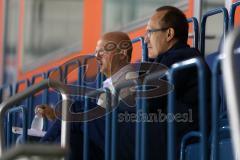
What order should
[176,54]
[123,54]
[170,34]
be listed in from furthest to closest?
[123,54]
[170,34]
[176,54]

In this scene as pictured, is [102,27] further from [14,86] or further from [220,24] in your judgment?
[220,24]

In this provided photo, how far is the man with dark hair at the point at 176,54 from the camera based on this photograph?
2.85 meters

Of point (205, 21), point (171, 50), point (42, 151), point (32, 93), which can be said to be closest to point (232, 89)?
point (42, 151)

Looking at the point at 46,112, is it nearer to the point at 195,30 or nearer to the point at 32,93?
the point at 195,30

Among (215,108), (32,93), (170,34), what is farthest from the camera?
(170,34)

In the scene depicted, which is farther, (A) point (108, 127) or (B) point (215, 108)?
(A) point (108, 127)

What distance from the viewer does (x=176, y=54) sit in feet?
9.82

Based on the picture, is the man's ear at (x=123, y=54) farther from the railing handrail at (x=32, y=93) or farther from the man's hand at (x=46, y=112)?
the railing handrail at (x=32, y=93)

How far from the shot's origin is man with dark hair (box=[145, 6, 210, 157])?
2.85 metres

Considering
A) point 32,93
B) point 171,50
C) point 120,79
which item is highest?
point 171,50

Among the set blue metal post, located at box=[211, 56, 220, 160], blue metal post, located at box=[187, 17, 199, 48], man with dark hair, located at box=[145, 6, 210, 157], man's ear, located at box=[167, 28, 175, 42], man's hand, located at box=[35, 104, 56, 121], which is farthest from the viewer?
man's hand, located at box=[35, 104, 56, 121]

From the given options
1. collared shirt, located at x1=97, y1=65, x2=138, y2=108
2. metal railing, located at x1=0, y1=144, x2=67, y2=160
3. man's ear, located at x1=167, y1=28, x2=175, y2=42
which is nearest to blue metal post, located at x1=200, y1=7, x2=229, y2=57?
man's ear, located at x1=167, y1=28, x2=175, y2=42

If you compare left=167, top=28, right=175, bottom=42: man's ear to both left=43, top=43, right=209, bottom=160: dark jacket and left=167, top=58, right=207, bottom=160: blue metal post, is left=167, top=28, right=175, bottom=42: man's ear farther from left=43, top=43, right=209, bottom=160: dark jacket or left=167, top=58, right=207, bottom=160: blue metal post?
left=167, top=58, right=207, bottom=160: blue metal post

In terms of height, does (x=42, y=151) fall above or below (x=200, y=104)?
below
